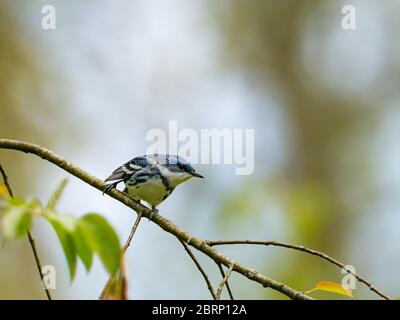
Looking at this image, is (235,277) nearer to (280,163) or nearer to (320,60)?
(280,163)

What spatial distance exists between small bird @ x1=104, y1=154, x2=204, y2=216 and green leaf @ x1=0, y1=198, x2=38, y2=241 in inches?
92.8

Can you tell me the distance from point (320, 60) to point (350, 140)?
159 centimetres

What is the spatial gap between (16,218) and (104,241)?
206 millimetres

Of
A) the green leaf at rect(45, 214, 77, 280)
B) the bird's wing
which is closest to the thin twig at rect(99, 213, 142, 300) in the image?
the green leaf at rect(45, 214, 77, 280)

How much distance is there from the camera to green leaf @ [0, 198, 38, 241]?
4.60ft

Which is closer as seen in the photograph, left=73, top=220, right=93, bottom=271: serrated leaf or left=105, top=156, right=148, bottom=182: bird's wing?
left=73, top=220, right=93, bottom=271: serrated leaf

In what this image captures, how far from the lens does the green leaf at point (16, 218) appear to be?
1402mm

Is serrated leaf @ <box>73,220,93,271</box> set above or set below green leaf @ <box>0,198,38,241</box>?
below

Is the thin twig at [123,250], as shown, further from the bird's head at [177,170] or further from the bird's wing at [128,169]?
the bird's head at [177,170]

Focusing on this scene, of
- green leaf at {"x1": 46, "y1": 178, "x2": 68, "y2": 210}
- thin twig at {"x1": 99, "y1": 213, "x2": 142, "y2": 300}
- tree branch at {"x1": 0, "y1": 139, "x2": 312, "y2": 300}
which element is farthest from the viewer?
tree branch at {"x1": 0, "y1": 139, "x2": 312, "y2": 300}

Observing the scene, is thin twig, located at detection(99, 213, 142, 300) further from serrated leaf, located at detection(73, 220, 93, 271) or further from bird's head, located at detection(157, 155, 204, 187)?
bird's head, located at detection(157, 155, 204, 187)

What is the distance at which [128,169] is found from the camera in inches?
162

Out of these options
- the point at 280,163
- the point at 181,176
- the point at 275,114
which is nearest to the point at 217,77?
the point at 275,114
